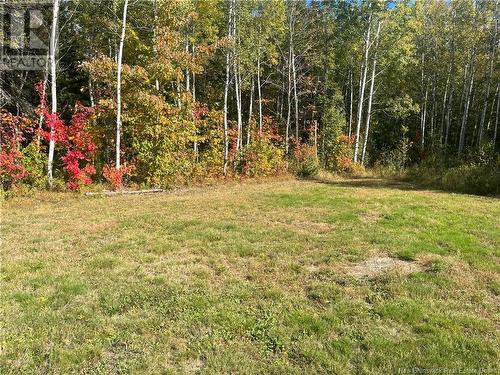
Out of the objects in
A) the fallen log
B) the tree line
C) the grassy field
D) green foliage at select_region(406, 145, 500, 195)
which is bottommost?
the fallen log

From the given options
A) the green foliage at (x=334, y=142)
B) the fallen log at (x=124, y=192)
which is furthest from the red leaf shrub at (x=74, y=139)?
the green foliage at (x=334, y=142)

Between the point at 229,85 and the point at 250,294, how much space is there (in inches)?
592

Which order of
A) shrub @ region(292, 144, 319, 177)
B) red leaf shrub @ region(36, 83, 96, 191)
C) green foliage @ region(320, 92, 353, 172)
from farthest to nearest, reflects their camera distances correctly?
green foliage @ region(320, 92, 353, 172) < shrub @ region(292, 144, 319, 177) < red leaf shrub @ region(36, 83, 96, 191)

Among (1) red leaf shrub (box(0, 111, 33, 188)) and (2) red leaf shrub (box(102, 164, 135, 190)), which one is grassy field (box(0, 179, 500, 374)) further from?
(2) red leaf shrub (box(102, 164, 135, 190))

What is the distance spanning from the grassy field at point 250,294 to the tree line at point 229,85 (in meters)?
5.45

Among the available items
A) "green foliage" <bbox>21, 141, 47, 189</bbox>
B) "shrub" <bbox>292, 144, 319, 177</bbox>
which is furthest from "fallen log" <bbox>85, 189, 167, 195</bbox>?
"shrub" <bbox>292, 144, 319, 177</bbox>

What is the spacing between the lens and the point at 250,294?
429cm

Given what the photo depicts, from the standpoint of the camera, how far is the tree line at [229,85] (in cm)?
1300

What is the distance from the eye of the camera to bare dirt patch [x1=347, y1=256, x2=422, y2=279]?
4855mm

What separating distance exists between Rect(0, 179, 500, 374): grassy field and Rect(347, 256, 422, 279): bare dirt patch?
0.09 feet

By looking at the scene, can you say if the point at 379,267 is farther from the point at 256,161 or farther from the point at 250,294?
the point at 256,161

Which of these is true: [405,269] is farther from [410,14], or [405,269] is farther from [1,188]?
[410,14]

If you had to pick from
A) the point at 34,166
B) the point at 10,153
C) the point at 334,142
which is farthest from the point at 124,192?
the point at 334,142

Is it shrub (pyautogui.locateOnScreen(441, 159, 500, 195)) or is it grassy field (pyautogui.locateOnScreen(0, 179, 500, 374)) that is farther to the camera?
shrub (pyautogui.locateOnScreen(441, 159, 500, 195))
